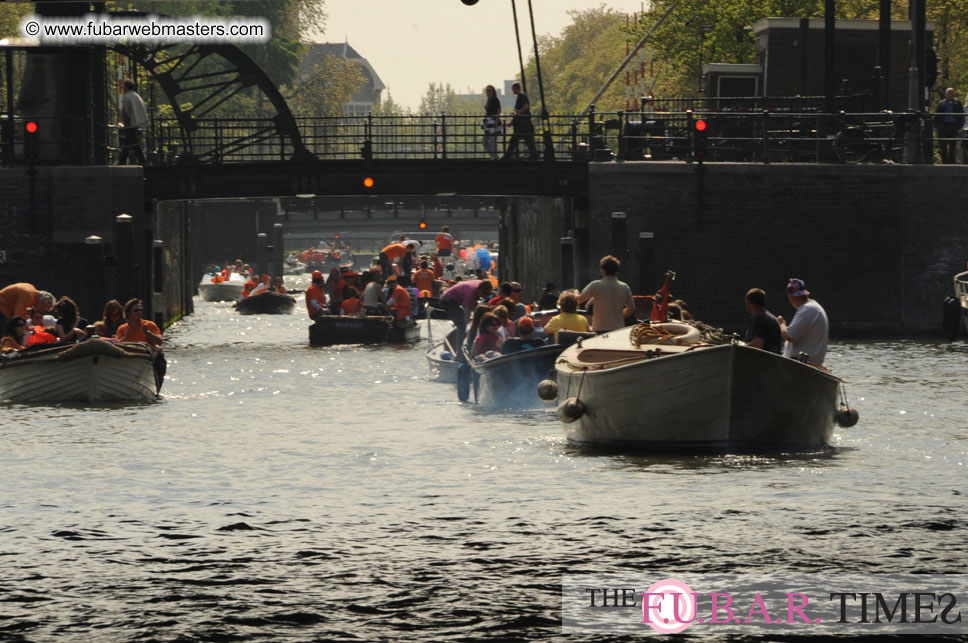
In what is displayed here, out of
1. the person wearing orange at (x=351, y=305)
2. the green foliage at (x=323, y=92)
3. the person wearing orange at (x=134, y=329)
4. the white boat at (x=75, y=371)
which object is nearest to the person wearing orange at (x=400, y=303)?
the person wearing orange at (x=351, y=305)

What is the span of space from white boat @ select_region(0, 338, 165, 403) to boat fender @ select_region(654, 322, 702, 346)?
7.93 meters

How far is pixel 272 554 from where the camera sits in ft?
38.9

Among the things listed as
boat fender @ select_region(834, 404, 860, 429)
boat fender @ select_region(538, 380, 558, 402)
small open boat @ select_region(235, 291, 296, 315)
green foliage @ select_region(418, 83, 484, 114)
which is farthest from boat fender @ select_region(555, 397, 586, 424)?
green foliage @ select_region(418, 83, 484, 114)

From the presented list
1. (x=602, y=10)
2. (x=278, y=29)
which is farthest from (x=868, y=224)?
(x=602, y=10)

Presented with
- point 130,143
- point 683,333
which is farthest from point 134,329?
point 130,143

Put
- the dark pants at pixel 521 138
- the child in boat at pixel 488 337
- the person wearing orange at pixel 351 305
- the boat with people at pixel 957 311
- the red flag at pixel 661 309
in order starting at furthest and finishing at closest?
1. the person wearing orange at pixel 351 305
2. the dark pants at pixel 521 138
3. the boat with people at pixel 957 311
4. the child in boat at pixel 488 337
5. the red flag at pixel 661 309

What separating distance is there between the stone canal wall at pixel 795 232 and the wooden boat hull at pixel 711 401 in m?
17.3

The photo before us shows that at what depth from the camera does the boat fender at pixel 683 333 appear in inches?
644

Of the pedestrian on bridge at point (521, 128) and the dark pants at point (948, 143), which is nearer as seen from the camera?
the dark pants at point (948, 143)

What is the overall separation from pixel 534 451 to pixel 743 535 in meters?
5.02

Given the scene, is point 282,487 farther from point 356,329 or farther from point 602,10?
point 602,10

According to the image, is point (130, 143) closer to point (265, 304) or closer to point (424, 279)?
point (424, 279)

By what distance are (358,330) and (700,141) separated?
26.0ft

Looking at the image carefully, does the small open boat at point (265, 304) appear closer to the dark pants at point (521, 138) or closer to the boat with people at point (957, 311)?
the dark pants at point (521, 138)
